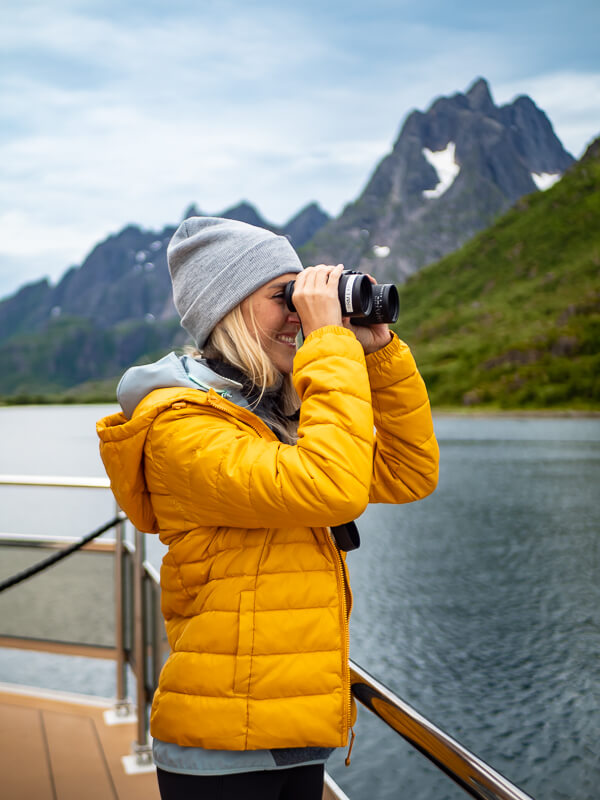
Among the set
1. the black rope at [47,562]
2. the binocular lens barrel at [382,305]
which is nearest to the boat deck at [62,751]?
the black rope at [47,562]

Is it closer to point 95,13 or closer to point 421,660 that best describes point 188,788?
point 421,660

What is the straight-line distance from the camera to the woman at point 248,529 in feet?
2.93

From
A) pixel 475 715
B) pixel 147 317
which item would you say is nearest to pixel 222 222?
pixel 475 715

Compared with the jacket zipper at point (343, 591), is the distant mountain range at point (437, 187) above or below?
above

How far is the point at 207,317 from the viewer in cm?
107

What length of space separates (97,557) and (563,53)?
73.8 meters

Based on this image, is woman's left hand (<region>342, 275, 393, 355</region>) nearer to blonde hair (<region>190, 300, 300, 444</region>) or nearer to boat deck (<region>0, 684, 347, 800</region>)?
A: blonde hair (<region>190, 300, 300, 444</region>)

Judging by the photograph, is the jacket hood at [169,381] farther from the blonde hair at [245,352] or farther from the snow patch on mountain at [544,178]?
the snow patch on mountain at [544,178]

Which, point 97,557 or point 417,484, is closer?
point 417,484

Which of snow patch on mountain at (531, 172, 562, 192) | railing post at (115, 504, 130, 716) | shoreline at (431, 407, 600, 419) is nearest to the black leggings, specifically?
railing post at (115, 504, 130, 716)

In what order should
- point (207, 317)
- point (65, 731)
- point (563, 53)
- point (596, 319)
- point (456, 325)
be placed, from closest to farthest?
point (207, 317)
point (65, 731)
point (563, 53)
point (596, 319)
point (456, 325)

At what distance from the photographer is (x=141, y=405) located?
0.97m

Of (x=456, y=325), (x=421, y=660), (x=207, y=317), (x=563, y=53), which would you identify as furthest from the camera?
(x=456, y=325)

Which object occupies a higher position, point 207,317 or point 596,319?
point 596,319
